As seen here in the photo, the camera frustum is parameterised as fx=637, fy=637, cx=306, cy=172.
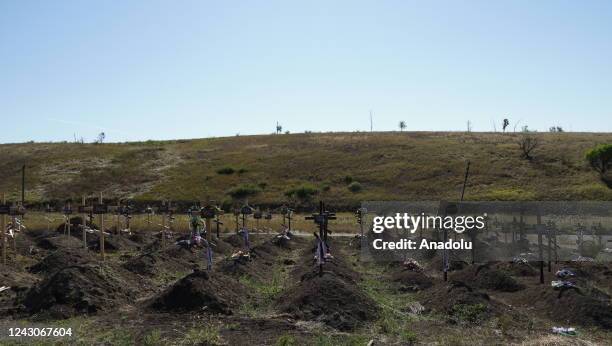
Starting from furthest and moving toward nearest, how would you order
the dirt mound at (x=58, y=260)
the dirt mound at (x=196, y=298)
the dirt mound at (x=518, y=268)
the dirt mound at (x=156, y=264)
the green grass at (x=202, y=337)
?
the dirt mound at (x=518, y=268) < the dirt mound at (x=58, y=260) < the dirt mound at (x=156, y=264) < the dirt mound at (x=196, y=298) < the green grass at (x=202, y=337)

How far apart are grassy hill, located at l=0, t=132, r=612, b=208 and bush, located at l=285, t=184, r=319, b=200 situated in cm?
13

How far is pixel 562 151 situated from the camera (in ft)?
275

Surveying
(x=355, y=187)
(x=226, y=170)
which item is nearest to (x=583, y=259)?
(x=355, y=187)

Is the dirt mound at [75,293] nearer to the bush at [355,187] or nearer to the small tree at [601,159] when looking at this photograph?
the bush at [355,187]

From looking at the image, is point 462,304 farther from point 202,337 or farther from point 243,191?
point 243,191

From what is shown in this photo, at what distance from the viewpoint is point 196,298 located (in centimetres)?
1398

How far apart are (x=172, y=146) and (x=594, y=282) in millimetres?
90012

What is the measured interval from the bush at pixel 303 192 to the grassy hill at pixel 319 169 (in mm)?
129

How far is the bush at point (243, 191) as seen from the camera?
72.8 metres

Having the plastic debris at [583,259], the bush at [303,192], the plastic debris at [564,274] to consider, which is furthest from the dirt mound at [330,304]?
the bush at [303,192]

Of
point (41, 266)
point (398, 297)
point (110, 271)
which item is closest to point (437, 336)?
point (398, 297)

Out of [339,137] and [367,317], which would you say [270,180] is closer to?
[339,137]

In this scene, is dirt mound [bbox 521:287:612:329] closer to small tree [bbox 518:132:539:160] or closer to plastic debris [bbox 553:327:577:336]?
plastic debris [bbox 553:327:577:336]

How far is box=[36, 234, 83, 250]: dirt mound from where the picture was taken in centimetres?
2848
